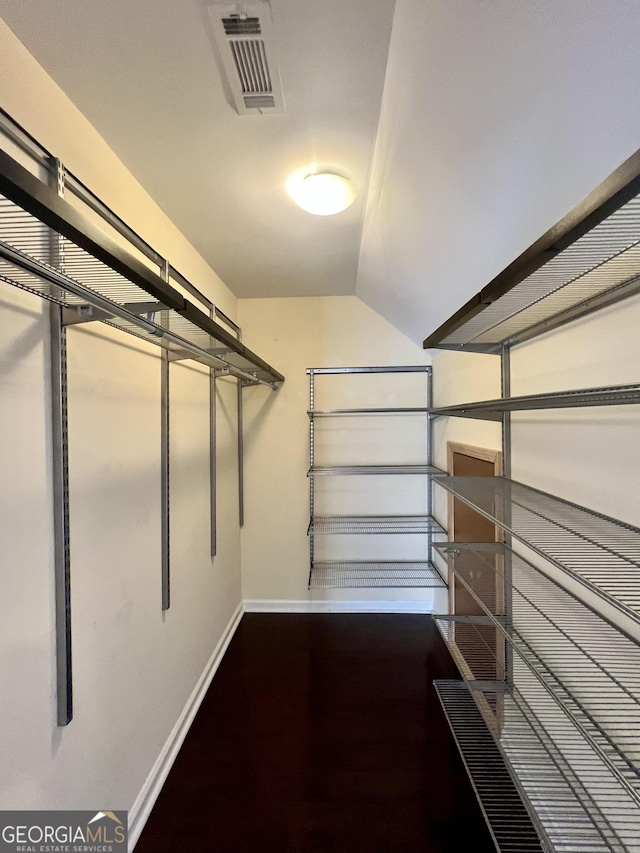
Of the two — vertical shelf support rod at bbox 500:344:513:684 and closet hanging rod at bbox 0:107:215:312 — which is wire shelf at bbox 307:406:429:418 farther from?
closet hanging rod at bbox 0:107:215:312

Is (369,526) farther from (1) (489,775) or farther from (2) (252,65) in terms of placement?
(2) (252,65)

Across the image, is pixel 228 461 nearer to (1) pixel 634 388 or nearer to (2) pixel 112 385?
(2) pixel 112 385

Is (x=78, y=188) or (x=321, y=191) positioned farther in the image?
(x=321, y=191)

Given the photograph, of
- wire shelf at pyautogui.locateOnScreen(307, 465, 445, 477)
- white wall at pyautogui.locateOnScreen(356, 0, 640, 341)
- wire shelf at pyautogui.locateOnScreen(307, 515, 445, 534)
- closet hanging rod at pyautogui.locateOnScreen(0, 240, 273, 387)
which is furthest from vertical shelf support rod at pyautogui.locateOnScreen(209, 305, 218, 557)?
white wall at pyautogui.locateOnScreen(356, 0, 640, 341)

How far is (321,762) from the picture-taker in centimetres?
160

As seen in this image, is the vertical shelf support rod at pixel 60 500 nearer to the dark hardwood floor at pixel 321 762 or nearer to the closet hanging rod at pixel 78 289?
the closet hanging rod at pixel 78 289

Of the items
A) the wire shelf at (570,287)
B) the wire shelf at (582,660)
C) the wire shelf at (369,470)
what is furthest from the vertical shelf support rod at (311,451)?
the wire shelf at (582,660)

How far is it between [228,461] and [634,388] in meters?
2.24

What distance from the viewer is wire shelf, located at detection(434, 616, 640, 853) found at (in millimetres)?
794

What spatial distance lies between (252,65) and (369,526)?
8.02 ft

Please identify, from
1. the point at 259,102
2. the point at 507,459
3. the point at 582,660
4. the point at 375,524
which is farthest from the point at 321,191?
the point at 375,524

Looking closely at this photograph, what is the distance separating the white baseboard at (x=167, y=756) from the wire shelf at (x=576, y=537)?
1500 millimetres

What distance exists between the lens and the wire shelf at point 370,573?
2730 millimetres

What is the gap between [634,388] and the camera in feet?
1.86
